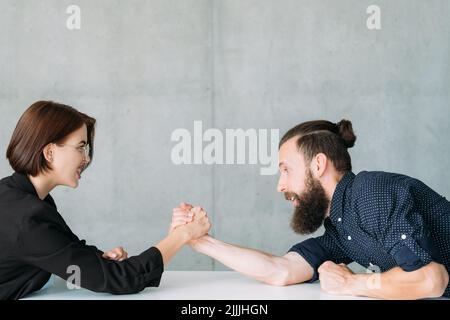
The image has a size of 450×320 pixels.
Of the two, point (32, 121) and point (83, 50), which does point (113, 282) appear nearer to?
point (32, 121)

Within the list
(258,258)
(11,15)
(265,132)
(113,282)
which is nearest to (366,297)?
(258,258)

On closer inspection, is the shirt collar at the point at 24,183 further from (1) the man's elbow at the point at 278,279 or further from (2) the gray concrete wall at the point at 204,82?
(2) the gray concrete wall at the point at 204,82

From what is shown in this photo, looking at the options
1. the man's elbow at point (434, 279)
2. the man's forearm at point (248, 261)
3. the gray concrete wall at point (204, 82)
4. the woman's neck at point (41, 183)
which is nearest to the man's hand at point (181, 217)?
the man's forearm at point (248, 261)

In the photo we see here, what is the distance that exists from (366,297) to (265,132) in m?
2.61

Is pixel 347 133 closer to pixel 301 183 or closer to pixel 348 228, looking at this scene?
pixel 301 183

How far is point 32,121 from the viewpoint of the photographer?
1946 millimetres

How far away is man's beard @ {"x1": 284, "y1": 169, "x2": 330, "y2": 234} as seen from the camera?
2.33 meters

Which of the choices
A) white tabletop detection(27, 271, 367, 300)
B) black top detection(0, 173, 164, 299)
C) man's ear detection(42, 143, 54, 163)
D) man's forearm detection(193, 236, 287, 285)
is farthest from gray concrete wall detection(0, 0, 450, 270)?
black top detection(0, 173, 164, 299)

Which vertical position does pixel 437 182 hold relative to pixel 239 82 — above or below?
below

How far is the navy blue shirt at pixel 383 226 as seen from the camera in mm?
1843

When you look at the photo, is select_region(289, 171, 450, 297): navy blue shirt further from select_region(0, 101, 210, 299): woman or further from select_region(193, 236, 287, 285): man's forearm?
select_region(0, 101, 210, 299): woman

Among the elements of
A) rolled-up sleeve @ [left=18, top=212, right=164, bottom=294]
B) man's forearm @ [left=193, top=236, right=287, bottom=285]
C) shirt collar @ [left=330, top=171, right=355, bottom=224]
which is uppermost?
shirt collar @ [left=330, top=171, right=355, bottom=224]

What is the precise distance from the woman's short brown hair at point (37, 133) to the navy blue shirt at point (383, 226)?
2.90 ft
